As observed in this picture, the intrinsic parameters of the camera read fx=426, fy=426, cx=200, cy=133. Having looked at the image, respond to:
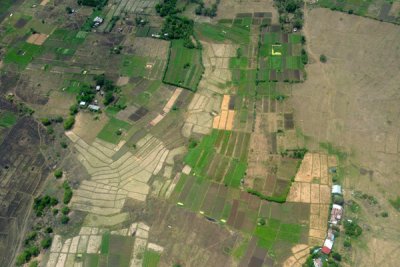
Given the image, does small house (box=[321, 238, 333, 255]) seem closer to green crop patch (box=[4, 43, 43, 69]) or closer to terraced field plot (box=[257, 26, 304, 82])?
terraced field plot (box=[257, 26, 304, 82])

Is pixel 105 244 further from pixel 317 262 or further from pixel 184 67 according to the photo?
pixel 184 67

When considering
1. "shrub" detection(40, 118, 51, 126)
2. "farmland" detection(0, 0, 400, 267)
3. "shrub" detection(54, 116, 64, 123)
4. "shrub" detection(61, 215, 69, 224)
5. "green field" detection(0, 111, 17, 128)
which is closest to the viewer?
"farmland" detection(0, 0, 400, 267)

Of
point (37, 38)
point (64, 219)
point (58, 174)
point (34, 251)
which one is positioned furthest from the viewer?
point (37, 38)

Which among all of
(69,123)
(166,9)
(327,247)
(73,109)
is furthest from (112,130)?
(327,247)

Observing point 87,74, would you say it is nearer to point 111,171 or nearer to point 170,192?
point 111,171

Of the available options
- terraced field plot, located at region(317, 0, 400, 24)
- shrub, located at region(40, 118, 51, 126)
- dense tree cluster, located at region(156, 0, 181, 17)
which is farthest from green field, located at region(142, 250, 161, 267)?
terraced field plot, located at region(317, 0, 400, 24)

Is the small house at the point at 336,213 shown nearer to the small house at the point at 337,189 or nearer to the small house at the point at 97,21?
the small house at the point at 337,189

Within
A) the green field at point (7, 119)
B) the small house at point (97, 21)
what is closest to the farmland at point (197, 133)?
the green field at point (7, 119)
